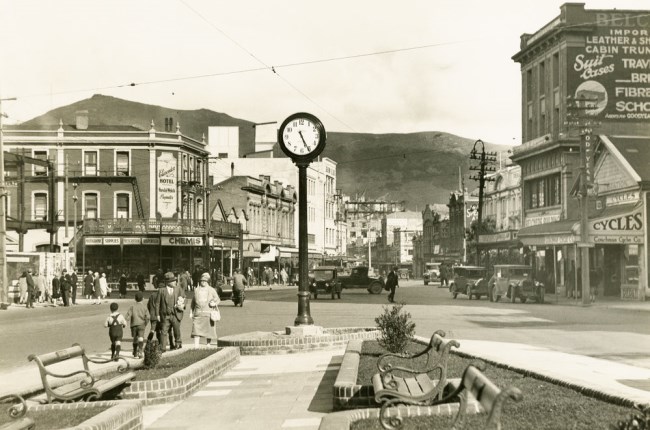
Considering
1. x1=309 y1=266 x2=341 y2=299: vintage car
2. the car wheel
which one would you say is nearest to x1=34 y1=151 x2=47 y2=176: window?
the car wheel

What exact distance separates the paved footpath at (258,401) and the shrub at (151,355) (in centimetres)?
87

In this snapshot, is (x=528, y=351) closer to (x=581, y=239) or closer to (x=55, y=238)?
(x=581, y=239)

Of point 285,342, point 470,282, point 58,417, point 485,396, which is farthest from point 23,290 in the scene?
point 485,396

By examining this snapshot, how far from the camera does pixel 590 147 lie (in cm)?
4206

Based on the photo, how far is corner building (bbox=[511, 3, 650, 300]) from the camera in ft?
138

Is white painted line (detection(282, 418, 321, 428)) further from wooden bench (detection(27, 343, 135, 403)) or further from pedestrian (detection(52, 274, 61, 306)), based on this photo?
pedestrian (detection(52, 274, 61, 306))

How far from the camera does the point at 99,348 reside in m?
20.3

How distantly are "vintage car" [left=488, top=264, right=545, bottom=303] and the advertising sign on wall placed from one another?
1665 cm

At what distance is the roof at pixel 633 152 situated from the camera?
42.3 metres

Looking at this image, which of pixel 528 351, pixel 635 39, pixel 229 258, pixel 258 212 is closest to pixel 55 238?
pixel 229 258

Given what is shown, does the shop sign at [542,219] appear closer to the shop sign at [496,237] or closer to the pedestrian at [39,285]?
the shop sign at [496,237]

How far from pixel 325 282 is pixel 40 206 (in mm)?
29611

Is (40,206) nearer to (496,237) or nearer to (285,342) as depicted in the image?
(496,237)

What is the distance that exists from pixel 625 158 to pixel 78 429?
1603 inches
